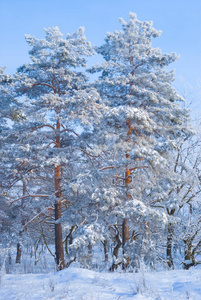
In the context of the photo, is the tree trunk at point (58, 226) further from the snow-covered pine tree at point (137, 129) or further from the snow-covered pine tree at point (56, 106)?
the snow-covered pine tree at point (137, 129)

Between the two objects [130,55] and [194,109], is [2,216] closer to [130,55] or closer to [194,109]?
[130,55]

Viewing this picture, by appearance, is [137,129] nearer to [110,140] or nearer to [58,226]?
[110,140]

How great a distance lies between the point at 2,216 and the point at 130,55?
11.5 metres

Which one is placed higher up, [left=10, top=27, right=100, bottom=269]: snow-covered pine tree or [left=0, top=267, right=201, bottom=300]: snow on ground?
[left=10, top=27, right=100, bottom=269]: snow-covered pine tree

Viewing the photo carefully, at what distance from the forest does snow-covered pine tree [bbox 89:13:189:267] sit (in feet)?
0.16

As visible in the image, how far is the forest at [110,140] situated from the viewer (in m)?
11.3

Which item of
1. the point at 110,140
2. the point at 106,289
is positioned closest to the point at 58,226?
the point at 110,140

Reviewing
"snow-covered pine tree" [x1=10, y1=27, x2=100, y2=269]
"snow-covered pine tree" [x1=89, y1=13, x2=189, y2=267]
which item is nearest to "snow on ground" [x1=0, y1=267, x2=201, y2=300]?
"snow-covered pine tree" [x1=89, y1=13, x2=189, y2=267]

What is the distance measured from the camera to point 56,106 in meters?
12.8

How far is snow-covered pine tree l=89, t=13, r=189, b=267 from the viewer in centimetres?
1097

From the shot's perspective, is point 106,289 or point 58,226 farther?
point 58,226

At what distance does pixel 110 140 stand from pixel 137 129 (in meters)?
1.43

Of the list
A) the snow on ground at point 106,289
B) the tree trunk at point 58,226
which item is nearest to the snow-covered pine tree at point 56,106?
the tree trunk at point 58,226

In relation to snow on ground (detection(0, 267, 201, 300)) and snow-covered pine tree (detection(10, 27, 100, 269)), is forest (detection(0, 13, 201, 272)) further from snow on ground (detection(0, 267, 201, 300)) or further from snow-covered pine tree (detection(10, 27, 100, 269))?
snow on ground (detection(0, 267, 201, 300))
